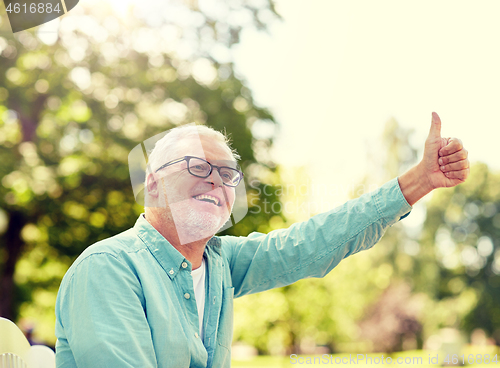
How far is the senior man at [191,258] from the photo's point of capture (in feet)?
2.70

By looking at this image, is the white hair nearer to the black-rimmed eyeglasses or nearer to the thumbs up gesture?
the black-rimmed eyeglasses

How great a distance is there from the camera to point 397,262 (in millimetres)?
9148

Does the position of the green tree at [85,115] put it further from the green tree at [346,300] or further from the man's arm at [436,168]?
the man's arm at [436,168]

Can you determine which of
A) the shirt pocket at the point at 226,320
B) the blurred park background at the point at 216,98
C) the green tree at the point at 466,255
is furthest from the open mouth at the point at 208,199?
the green tree at the point at 466,255

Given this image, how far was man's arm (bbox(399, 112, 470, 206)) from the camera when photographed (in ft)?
3.55

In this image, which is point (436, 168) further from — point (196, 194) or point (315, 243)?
point (196, 194)

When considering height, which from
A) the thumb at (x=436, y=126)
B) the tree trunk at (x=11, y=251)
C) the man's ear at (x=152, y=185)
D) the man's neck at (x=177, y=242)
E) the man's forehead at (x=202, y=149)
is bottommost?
the tree trunk at (x=11, y=251)

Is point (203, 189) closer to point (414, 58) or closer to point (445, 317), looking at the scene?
point (414, 58)

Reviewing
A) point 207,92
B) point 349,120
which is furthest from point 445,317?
point 207,92

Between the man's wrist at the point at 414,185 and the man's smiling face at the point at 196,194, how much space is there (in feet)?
1.59

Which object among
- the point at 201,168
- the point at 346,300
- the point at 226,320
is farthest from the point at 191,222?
the point at 346,300

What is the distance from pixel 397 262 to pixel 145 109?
6647 millimetres

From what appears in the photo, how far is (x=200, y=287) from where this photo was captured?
1125mm

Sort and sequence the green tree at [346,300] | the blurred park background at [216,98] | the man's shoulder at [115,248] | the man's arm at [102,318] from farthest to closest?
the green tree at [346,300] < the blurred park background at [216,98] < the man's shoulder at [115,248] < the man's arm at [102,318]
